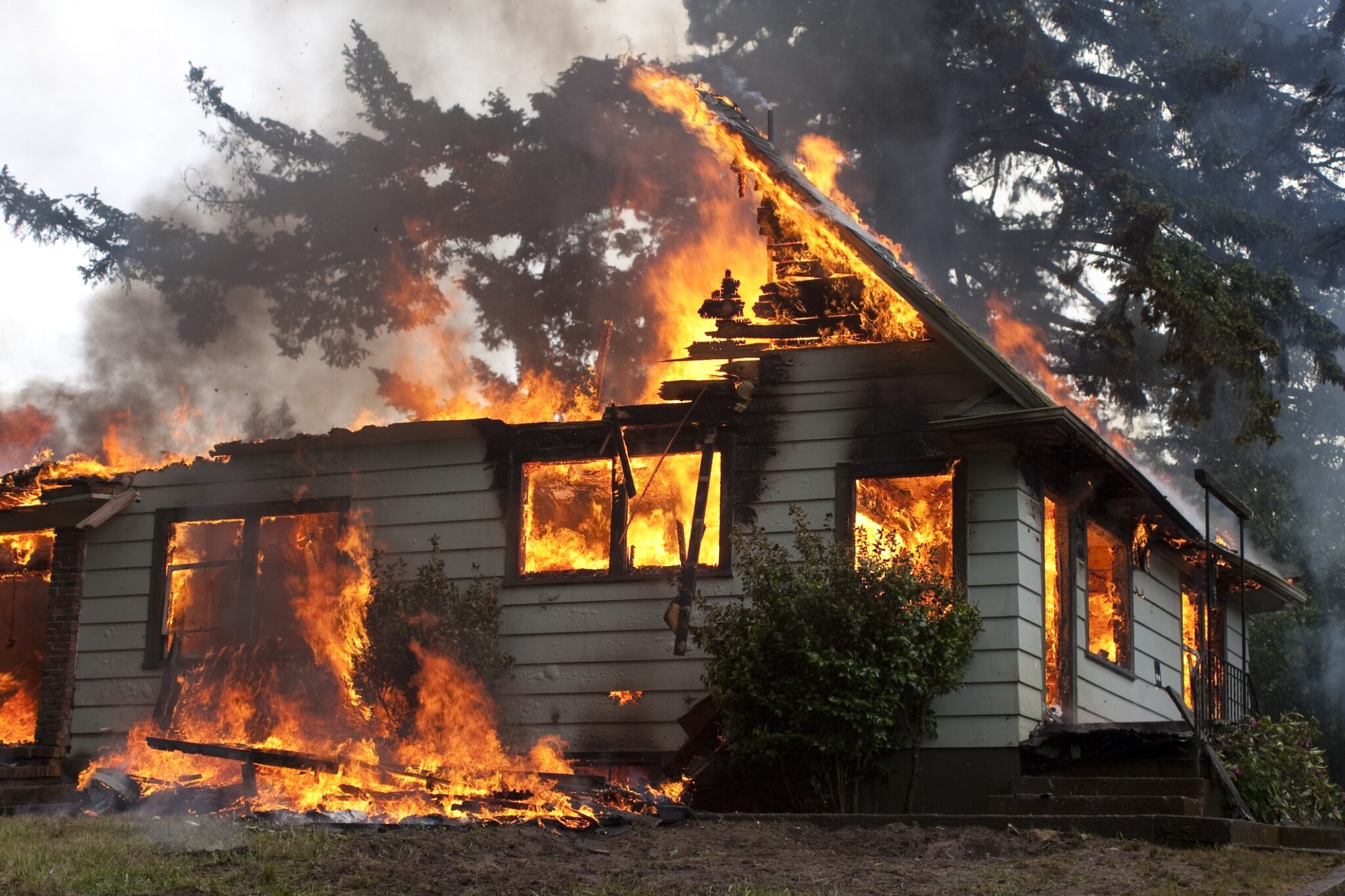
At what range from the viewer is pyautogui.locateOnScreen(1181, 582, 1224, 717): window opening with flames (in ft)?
55.8

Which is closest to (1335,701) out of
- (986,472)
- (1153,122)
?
(1153,122)

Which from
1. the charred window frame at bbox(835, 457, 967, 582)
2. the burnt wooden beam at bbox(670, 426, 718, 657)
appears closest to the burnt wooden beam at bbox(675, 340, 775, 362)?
the burnt wooden beam at bbox(670, 426, 718, 657)

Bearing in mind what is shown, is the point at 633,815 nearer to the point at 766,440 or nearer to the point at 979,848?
the point at 979,848

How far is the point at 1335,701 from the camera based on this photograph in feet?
80.1

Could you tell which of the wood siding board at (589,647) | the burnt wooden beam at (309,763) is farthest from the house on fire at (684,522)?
the burnt wooden beam at (309,763)

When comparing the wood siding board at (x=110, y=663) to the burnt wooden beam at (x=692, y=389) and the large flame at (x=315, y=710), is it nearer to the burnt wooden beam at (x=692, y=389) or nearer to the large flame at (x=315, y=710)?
the large flame at (x=315, y=710)

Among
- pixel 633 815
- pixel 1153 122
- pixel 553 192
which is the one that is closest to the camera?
pixel 633 815

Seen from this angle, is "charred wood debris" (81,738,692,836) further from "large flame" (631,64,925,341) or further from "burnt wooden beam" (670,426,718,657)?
"large flame" (631,64,925,341)

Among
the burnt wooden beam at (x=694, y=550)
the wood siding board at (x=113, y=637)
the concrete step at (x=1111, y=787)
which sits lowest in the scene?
the concrete step at (x=1111, y=787)

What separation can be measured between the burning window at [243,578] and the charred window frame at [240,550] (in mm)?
13

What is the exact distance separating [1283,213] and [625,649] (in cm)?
1593

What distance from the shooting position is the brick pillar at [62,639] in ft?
50.1

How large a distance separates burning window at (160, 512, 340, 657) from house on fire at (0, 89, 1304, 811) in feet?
0.10

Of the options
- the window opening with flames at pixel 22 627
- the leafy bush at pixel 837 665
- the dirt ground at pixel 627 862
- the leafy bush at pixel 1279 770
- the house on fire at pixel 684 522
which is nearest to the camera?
the dirt ground at pixel 627 862
